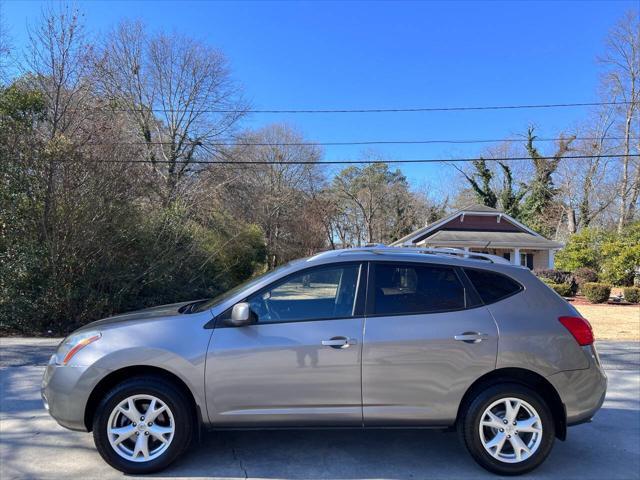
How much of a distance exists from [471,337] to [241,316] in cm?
179

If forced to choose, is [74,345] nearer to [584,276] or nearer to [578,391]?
[578,391]

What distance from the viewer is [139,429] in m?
3.47

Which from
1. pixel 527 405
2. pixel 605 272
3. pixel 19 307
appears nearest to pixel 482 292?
pixel 527 405

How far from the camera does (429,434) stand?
438cm

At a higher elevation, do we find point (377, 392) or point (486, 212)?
point (486, 212)

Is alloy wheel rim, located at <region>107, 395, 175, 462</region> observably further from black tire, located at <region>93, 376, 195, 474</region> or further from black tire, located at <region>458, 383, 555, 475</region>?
black tire, located at <region>458, 383, 555, 475</region>

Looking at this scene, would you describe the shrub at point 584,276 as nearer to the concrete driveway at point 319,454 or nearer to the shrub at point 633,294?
the shrub at point 633,294

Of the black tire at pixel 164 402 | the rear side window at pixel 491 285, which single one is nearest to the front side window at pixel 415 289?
the rear side window at pixel 491 285

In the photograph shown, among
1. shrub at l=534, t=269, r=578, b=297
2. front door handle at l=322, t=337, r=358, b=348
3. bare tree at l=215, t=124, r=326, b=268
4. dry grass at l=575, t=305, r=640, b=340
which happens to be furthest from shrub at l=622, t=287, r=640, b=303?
bare tree at l=215, t=124, r=326, b=268

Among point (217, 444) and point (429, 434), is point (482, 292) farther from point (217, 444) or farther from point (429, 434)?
point (217, 444)

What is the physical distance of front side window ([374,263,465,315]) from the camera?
144 inches

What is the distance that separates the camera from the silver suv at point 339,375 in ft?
11.4

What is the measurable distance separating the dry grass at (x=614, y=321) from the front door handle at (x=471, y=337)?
338 inches

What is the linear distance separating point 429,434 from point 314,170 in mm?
45372
